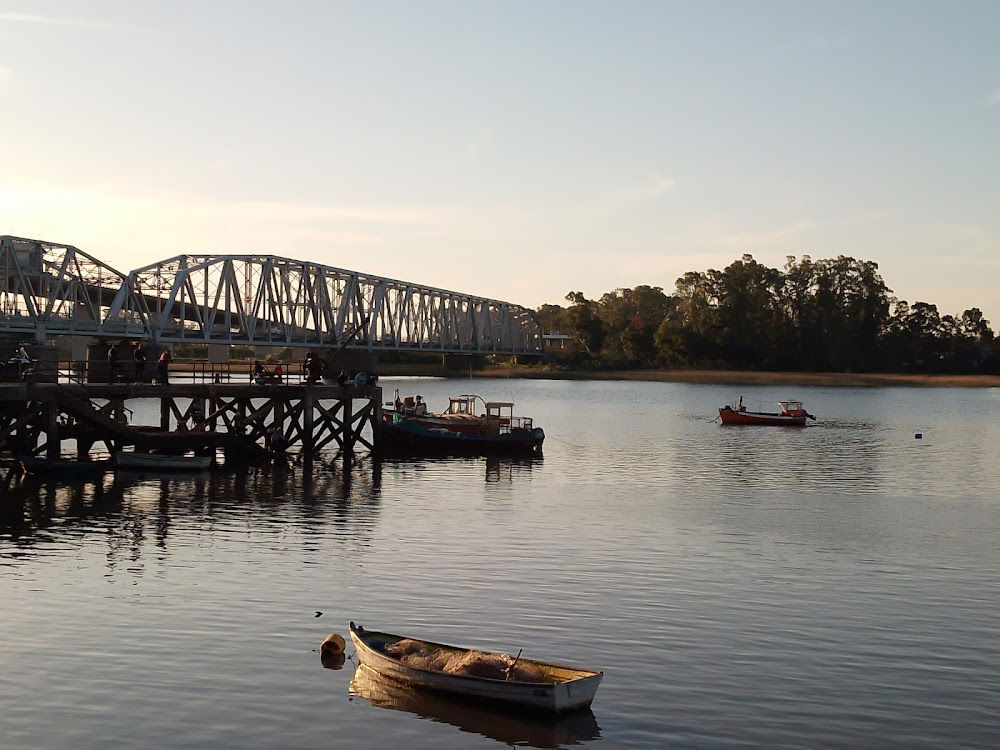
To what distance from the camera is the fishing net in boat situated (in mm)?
20531

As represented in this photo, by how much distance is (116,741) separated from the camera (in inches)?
754

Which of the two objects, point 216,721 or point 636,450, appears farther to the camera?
point 636,450

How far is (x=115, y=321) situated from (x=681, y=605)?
98.6 m

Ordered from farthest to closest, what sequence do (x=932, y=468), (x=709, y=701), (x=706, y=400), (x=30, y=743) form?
(x=706, y=400) → (x=932, y=468) → (x=709, y=701) → (x=30, y=743)

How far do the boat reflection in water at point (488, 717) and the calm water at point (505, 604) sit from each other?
0.17 ft

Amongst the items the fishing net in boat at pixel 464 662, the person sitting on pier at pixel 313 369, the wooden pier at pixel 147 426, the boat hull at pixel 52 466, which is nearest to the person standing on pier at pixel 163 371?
the wooden pier at pixel 147 426

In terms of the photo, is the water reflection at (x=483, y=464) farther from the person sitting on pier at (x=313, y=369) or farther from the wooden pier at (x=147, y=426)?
the person sitting on pier at (x=313, y=369)

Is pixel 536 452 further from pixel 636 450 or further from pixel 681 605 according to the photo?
pixel 681 605

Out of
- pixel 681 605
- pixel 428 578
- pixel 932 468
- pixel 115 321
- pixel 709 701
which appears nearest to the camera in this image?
pixel 709 701

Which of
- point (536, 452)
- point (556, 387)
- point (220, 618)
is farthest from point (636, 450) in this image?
point (556, 387)

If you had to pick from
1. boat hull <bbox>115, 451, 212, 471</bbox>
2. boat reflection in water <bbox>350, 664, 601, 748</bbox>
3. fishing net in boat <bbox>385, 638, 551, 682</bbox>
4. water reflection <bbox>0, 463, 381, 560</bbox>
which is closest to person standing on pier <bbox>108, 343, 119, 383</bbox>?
boat hull <bbox>115, 451, 212, 471</bbox>

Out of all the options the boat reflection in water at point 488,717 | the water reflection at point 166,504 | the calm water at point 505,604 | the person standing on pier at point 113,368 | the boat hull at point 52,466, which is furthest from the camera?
the person standing on pier at point 113,368

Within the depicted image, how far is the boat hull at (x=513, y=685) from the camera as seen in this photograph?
1997 centimetres

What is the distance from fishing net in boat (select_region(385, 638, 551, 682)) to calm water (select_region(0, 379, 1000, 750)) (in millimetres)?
653
